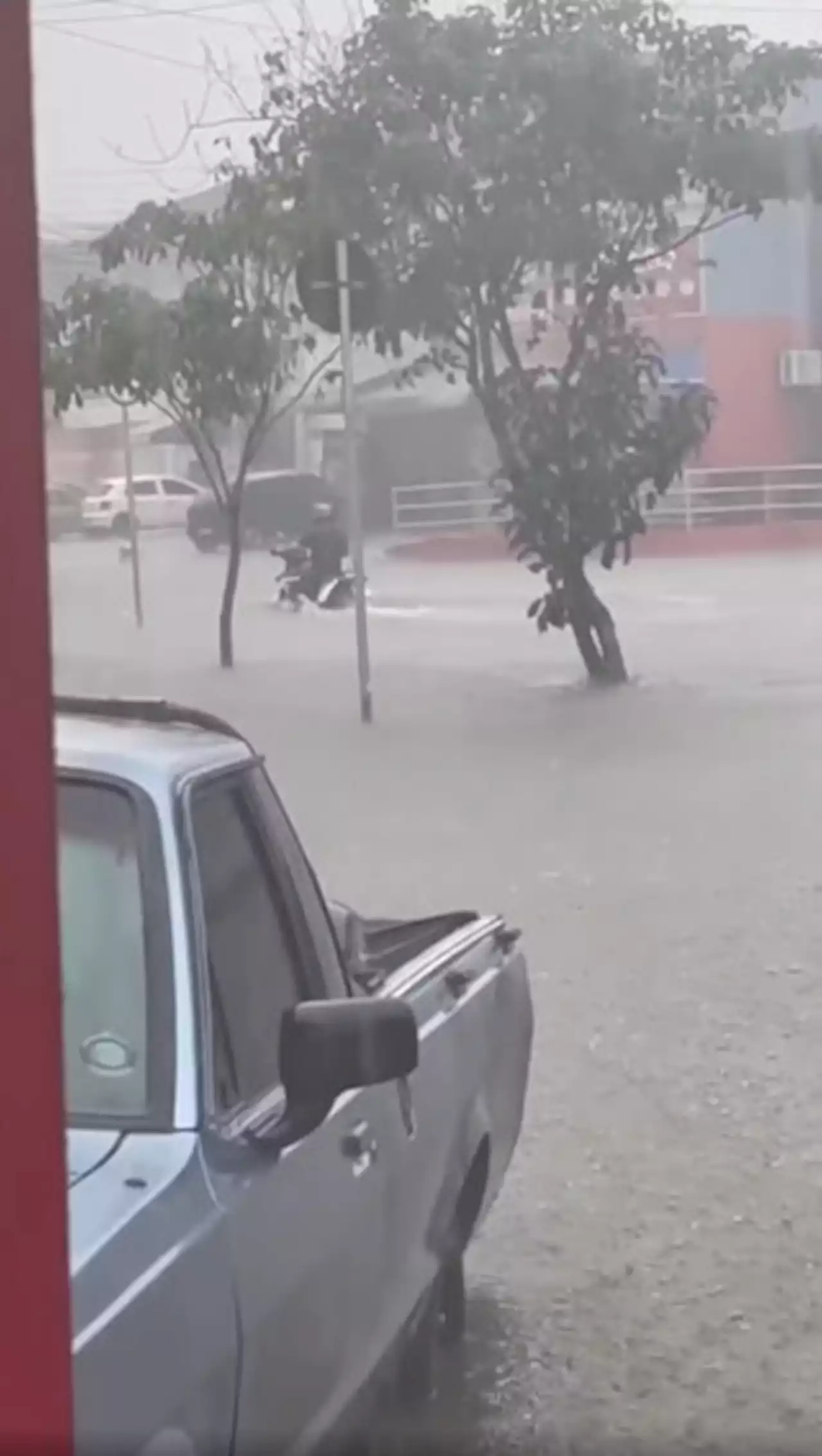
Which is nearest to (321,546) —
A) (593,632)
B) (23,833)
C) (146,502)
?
(146,502)

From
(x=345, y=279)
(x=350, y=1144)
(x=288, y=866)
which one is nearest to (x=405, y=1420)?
(x=350, y=1144)

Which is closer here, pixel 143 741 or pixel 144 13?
pixel 143 741

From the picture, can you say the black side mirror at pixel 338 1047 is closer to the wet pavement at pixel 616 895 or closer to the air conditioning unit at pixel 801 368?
the wet pavement at pixel 616 895

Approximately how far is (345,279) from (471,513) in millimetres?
253

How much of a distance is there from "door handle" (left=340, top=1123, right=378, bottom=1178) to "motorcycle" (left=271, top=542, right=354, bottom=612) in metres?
0.49

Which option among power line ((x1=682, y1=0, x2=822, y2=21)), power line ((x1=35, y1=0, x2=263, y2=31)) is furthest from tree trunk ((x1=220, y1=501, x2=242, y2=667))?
power line ((x1=682, y1=0, x2=822, y2=21))

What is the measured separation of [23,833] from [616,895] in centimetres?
88

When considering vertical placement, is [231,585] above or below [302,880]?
above

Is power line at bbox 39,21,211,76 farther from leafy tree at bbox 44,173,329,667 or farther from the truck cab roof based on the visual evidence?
the truck cab roof

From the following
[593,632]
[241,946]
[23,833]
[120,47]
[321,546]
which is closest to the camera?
[23,833]

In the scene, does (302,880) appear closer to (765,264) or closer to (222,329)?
(222,329)

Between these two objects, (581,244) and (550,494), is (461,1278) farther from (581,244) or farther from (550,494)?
(581,244)

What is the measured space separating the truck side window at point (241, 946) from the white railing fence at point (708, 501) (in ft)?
1.20

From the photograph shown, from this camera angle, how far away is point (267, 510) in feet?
6.18
